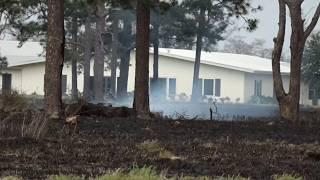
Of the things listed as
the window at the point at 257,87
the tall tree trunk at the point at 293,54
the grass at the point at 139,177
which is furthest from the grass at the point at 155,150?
the window at the point at 257,87

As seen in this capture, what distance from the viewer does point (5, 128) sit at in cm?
1122

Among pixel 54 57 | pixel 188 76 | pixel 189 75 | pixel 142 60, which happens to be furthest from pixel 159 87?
pixel 54 57

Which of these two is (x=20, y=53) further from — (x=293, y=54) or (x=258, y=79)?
(x=293, y=54)

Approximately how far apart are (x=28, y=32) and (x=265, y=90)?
2851cm

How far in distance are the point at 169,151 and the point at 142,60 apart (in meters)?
6.78

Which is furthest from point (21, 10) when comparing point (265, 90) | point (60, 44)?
A: point (265, 90)

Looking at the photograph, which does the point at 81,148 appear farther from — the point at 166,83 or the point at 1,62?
the point at 166,83

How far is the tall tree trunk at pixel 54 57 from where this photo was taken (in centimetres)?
1378

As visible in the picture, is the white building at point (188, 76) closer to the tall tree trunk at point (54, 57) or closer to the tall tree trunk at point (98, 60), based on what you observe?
the tall tree trunk at point (98, 60)

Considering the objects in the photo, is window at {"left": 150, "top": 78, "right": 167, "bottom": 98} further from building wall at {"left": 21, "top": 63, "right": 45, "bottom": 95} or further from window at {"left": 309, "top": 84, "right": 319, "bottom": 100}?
window at {"left": 309, "top": 84, "right": 319, "bottom": 100}

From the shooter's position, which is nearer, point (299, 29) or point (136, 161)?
point (136, 161)

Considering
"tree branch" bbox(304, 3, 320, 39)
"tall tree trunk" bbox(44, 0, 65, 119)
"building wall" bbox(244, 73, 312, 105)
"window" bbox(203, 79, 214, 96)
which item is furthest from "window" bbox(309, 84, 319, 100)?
"tall tree trunk" bbox(44, 0, 65, 119)

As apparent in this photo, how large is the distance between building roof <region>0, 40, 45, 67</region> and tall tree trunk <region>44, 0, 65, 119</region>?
103ft

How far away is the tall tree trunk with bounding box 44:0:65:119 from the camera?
13.8 m
